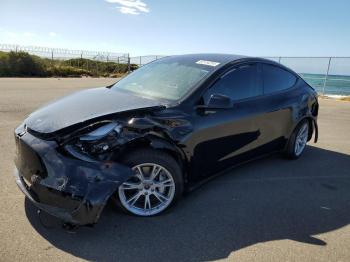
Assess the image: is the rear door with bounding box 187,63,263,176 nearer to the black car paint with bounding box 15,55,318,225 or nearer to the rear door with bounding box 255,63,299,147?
the black car paint with bounding box 15,55,318,225

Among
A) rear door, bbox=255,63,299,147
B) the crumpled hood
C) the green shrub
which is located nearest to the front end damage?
the crumpled hood

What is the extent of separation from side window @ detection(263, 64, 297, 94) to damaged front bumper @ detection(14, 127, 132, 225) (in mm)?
2669

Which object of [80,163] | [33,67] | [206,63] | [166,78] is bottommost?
[33,67]

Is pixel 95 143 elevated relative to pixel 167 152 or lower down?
elevated

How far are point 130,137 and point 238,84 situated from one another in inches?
70.1

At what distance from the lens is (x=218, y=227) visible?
342 centimetres

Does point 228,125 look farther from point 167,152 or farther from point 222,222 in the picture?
point 222,222

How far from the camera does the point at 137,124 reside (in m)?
3.29

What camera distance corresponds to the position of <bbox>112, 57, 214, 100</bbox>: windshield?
13.0 ft

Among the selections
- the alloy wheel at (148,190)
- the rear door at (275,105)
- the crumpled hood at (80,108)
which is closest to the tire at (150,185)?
the alloy wheel at (148,190)

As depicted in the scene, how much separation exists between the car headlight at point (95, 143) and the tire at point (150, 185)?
233 mm

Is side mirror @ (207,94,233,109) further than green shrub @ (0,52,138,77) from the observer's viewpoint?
No

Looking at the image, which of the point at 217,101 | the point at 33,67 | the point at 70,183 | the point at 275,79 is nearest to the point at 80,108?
the point at 70,183

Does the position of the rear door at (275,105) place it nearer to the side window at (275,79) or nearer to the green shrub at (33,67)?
the side window at (275,79)
